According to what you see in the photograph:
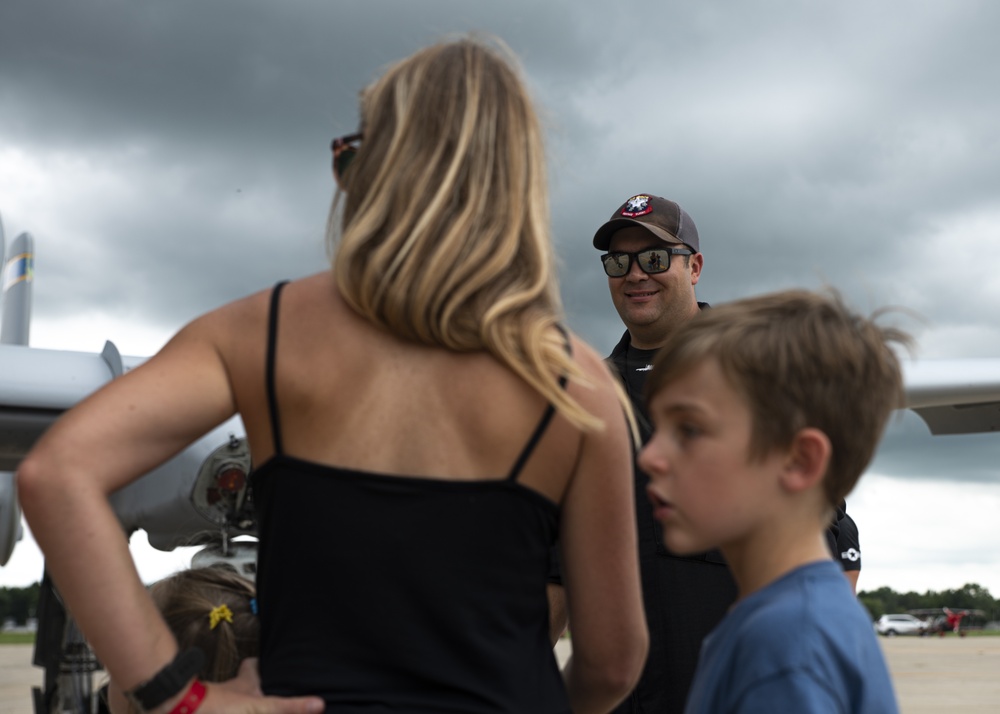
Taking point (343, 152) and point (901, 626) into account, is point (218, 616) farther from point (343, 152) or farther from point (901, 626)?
point (901, 626)

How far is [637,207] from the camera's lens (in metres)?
3.91

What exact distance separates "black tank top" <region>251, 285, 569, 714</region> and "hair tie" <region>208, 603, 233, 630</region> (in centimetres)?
42

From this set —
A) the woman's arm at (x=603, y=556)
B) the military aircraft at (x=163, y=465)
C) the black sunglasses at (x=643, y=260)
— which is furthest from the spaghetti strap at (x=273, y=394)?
the black sunglasses at (x=643, y=260)

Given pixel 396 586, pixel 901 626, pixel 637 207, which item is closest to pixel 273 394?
pixel 396 586

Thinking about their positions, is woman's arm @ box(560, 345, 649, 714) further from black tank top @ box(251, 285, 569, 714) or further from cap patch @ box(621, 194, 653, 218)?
cap patch @ box(621, 194, 653, 218)

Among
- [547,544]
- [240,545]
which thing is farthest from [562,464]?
[240,545]

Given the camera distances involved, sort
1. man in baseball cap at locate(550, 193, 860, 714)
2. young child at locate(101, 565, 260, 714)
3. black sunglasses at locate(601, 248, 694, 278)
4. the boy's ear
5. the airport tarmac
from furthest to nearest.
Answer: the airport tarmac < black sunglasses at locate(601, 248, 694, 278) < man in baseball cap at locate(550, 193, 860, 714) < young child at locate(101, 565, 260, 714) < the boy's ear

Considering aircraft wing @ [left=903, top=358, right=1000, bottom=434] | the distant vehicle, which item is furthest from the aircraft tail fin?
the distant vehicle

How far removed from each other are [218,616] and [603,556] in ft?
2.44

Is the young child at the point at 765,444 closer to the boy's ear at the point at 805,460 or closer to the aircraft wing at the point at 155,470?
the boy's ear at the point at 805,460

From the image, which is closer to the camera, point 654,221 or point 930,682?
point 654,221

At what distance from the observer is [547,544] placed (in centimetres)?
169

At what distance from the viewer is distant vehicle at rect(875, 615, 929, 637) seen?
1890 inches

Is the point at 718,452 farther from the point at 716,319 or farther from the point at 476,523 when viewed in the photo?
the point at 476,523
